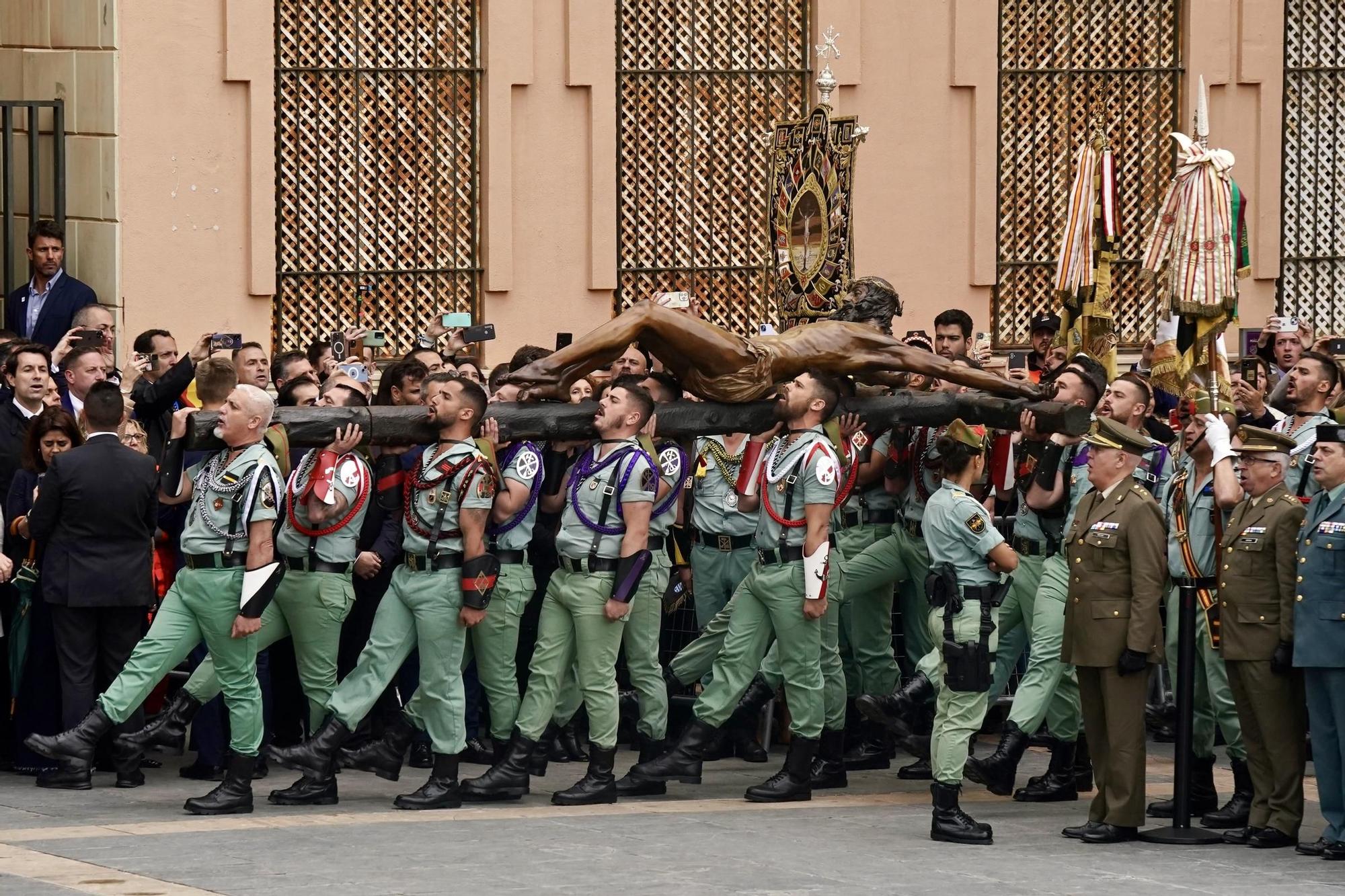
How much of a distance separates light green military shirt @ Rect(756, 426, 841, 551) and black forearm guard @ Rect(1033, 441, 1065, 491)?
907 millimetres

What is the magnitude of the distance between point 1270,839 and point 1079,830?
2.44 ft

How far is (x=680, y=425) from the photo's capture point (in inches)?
432

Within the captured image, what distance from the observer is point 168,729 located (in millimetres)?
10531

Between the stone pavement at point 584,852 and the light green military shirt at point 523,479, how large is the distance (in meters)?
1.11

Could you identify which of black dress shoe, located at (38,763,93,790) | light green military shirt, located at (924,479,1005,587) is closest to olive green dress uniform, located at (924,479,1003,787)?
light green military shirt, located at (924,479,1005,587)

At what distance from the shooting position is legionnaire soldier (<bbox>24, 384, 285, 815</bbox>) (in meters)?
9.92

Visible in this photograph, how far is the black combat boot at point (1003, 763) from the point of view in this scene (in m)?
10.6

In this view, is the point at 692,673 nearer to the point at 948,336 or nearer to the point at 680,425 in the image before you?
the point at 680,425

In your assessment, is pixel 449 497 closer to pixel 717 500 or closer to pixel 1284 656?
pixel 717 500

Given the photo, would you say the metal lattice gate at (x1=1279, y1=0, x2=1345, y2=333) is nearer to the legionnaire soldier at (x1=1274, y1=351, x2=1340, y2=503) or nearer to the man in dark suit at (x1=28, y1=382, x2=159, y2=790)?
the legionnaire soldier at (x1=1274, y1=351, x2=1340, y2=503)

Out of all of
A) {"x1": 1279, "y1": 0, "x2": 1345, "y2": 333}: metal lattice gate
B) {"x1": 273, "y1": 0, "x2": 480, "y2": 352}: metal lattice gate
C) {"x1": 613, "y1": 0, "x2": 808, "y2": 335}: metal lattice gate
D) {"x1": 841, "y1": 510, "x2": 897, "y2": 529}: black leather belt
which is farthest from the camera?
{"x1": 1279, "y1": 0, "x2": 1345, "y2": 333}: metal lattice gate

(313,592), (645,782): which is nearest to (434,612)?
(313,592)

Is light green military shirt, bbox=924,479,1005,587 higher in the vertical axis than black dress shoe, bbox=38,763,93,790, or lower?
higher

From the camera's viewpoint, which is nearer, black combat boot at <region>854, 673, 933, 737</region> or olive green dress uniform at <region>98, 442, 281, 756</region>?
olive green dress uniform at <region>98, 442, 281, 756</region>
